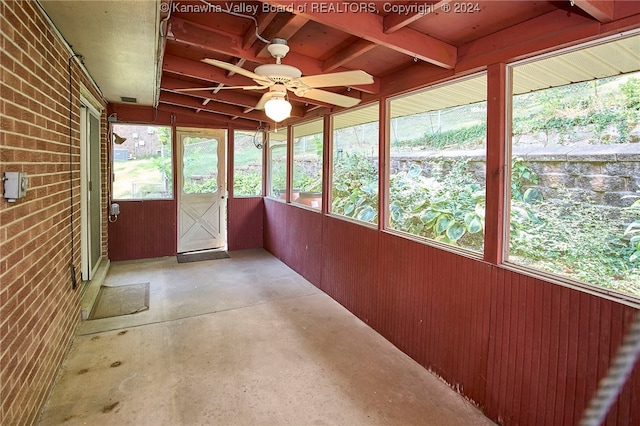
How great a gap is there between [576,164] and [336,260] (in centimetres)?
261

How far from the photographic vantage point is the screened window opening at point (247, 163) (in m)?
6.36

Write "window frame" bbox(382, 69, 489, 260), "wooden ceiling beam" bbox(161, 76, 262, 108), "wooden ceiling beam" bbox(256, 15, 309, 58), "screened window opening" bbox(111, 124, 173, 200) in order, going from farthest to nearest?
"screened window opening" bbox(111, 124, 173, 200)
"wooden ceiling beam" bbox(161, 76, 262, 108)
"window frame" bbox(382, 69, 489, 260)
"wooden ceiling beam" bbox(256, 15, 309, 58)

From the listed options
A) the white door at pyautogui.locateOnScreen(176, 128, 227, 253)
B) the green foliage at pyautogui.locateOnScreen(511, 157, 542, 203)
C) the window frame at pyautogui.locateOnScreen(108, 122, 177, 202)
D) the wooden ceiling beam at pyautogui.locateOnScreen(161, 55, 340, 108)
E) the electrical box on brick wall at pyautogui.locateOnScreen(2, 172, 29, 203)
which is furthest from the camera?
the white door at pyautogui.locateOnScreen(176, 128, 227, 253)

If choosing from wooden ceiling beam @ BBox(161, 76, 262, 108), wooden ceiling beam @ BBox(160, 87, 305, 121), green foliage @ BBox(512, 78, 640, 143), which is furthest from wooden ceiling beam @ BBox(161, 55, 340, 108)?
green foliage @ BBox(512, 78, 640, 143)

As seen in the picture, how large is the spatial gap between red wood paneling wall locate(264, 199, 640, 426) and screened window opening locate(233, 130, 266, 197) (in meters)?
3.26

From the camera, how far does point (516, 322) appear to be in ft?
6.77

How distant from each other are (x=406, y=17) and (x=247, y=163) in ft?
15.9

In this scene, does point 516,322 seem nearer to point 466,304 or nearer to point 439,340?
point 466,304

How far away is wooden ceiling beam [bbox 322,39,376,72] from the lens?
243 cm

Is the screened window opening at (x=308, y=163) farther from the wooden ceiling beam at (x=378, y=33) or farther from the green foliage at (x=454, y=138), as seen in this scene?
the wooden ceiling beam at (x=378, y=33)

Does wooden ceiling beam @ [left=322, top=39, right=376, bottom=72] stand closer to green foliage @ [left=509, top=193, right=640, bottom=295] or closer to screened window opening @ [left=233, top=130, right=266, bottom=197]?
green foliage @ [left=509, top=193, right=640, bottom=295]

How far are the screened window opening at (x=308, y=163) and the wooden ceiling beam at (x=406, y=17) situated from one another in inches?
93.9

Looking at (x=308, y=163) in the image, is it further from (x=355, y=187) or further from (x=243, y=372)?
(x=243, y=372)

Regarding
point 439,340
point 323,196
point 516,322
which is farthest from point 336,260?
point 516,322
